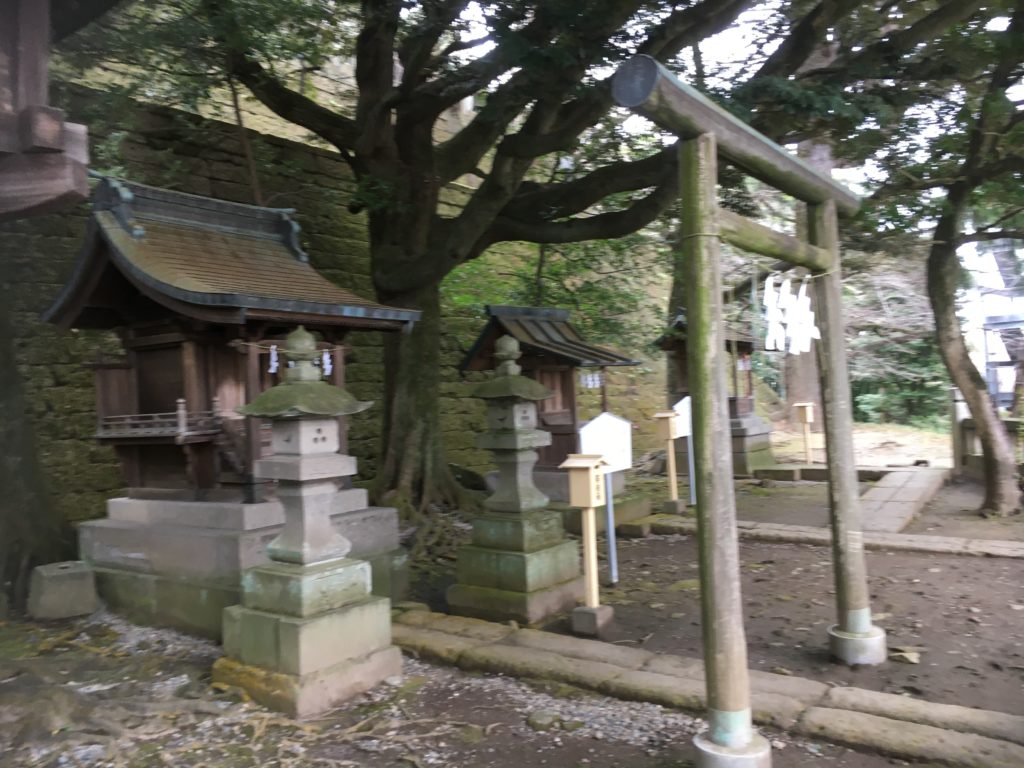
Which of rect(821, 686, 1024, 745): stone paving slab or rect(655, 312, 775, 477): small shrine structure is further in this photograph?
rect(655, 312, 775, 477): small shrine structure

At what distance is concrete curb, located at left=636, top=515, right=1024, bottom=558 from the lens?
6434mm

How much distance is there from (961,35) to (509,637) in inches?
280

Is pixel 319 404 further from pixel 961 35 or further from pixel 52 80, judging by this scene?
pixel 961 35

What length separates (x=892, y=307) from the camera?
56.4 ft

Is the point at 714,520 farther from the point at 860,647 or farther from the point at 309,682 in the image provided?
the point at 309,682

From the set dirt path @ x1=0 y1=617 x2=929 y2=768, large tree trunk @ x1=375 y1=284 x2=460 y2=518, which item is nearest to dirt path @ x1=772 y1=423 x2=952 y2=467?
large tree trunk @ x1=375 y1=284 x2=460 y2=518

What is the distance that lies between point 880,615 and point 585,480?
7.40 feet

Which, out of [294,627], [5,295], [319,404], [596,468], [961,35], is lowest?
[294,627]

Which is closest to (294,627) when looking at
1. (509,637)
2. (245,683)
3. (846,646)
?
(245,683)

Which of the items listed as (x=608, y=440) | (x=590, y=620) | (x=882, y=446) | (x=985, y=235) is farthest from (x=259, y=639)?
(x=882, y=446)

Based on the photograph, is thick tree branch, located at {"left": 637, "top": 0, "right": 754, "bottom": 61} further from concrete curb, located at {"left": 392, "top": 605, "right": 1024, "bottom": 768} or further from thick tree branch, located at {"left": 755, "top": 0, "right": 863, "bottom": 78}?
concrete curb, located at {"left": 392, "top": 605, "right": 1024, "bottom": 768}

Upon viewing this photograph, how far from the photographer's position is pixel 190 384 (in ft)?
17.8

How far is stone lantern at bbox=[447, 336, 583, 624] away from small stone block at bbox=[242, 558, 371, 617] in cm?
133

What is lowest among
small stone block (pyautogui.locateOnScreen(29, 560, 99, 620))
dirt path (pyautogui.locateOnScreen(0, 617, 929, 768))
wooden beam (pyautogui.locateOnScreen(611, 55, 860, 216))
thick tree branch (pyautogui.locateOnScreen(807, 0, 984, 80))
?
dirt path (pyautogui.locateOnScreen(0, 617, 929, 768))
